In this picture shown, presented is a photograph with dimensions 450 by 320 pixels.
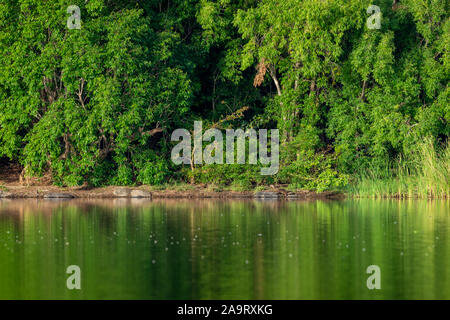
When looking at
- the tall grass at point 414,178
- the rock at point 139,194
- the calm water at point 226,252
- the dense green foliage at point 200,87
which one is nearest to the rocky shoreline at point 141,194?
the rock at point 139,194

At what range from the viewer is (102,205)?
2630 centimetres

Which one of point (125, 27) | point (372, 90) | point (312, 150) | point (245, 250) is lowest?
point (245, 250)

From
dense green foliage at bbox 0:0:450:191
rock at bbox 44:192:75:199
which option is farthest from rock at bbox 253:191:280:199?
rock at bbox 44:192:75:199

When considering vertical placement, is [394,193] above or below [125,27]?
below

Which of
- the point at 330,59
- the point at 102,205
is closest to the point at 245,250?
the point at 102,205

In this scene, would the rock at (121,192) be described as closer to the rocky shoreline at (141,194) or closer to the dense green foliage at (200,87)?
the rocky shoreline at (141,194)

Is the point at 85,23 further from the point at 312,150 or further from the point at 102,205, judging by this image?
the point at 312,150

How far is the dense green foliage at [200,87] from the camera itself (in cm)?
2970

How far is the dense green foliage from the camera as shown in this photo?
2970 cm

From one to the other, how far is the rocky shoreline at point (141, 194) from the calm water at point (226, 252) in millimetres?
4632

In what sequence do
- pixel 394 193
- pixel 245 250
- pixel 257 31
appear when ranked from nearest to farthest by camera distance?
pixel 245 250 → pixel 394 193 → pixel 257 31

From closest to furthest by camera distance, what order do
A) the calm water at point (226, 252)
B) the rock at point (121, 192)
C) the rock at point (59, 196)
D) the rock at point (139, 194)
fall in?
the calm water at point (226, 252) → the rock at point (59, 196) → the rock at point (139, 194) → the rock at point (121, 192)

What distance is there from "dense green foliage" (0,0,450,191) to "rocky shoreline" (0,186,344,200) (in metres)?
0.50

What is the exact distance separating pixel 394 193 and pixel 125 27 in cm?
1151
